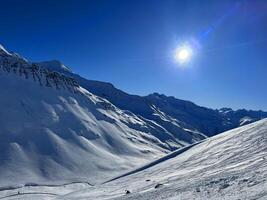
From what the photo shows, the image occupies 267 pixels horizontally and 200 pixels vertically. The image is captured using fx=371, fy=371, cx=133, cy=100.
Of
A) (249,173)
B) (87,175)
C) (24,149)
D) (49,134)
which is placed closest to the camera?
(249,173)

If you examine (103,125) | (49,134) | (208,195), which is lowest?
(208,195)

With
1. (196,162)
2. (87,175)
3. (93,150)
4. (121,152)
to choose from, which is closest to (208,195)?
(196,162)

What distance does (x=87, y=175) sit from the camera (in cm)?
10825

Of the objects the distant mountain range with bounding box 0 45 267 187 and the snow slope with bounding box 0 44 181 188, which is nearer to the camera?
the snow slope with bounding box 0 44 181 188

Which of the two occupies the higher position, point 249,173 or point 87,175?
point 87,175

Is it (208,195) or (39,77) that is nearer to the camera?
(208,195)

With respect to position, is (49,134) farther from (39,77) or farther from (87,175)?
(39,77)

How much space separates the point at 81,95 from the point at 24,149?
276 feet

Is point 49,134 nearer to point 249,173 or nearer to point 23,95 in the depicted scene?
point 23,95

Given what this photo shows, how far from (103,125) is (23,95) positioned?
127ft

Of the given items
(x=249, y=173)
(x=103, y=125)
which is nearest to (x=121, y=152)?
(x=103, y=125)

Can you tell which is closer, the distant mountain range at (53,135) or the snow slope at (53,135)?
the snow slope at (53,135)

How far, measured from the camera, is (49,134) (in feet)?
438

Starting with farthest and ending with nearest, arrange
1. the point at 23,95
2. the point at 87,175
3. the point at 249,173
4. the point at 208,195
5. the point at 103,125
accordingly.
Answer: the point at 103,125 → the point at 23,95 → the point at 87,175 → the point at 249,173 → the point at 208,195
